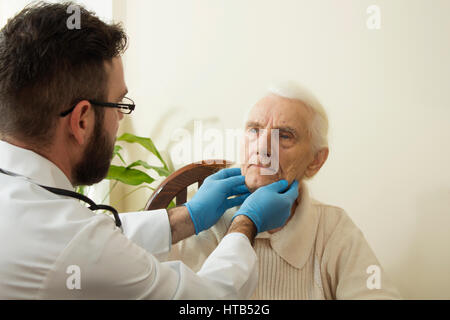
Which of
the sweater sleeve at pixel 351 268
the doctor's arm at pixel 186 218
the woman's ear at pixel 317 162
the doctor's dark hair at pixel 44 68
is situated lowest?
the sweater sleeve at pixel 351 268

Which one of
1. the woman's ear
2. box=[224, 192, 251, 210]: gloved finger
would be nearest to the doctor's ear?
box=[224, 192, 251, 210]: gloved finger

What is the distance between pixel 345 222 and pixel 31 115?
757 millimetres

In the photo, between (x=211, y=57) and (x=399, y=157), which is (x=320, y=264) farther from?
(x=211, y=57)

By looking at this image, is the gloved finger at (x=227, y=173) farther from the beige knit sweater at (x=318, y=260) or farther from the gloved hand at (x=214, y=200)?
the beige knit sweater at (x=318, y=260)

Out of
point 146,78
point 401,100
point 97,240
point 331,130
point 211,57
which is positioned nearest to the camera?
point 97,240

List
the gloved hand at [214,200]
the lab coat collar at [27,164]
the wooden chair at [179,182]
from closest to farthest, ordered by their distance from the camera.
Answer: the lab coat collar at [27,164] → the gloved hand at [214,200] → the wooden chair at [179,182]

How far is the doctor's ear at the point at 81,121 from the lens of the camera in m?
0.80

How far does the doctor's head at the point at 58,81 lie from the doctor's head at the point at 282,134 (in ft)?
1.16

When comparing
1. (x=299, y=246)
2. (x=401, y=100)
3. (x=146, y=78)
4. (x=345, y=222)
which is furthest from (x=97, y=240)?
(x=146, y=78)

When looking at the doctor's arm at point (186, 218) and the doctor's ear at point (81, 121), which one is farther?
the doctor's arm at point (186, 218)

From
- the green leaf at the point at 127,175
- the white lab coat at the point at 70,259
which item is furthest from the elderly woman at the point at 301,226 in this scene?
the green leaf at the point at 127,175

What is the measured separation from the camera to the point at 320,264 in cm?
96

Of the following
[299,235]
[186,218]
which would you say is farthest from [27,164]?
[299,235]

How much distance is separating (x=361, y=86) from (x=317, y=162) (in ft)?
0.73
